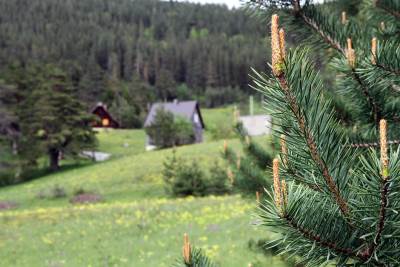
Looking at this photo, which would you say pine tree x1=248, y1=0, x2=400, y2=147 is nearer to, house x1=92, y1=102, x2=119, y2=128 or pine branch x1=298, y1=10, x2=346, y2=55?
pine branch x1=298, y1=10, x2=346, y2=55

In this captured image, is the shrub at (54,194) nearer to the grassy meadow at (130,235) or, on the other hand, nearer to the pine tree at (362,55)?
the grassy meadow at (130,235)

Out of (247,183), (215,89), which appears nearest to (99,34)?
(215,89)

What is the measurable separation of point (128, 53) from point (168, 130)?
3588 inches

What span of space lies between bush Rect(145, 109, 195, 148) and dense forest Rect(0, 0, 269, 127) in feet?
96.1

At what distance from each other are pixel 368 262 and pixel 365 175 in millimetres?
253

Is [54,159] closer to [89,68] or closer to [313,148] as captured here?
[313,148]

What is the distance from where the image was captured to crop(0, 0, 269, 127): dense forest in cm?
10238

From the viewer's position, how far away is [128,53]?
144 meters

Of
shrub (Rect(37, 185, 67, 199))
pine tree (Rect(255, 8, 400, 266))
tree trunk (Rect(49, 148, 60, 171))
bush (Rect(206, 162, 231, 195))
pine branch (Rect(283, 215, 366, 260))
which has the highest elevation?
pine tree (Rect(255, 8, 400, 266))

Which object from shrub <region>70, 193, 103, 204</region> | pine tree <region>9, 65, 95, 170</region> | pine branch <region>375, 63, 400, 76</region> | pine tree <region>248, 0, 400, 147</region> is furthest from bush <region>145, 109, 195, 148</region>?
pine branch <region>375, 63, 400, 76</region>

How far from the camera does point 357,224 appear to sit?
53.0 inches

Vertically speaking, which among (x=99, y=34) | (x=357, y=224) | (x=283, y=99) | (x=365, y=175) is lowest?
(x=357, y=224)

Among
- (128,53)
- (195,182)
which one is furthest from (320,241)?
(128,53)

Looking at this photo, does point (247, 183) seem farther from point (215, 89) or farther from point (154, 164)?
point (215, 89)
